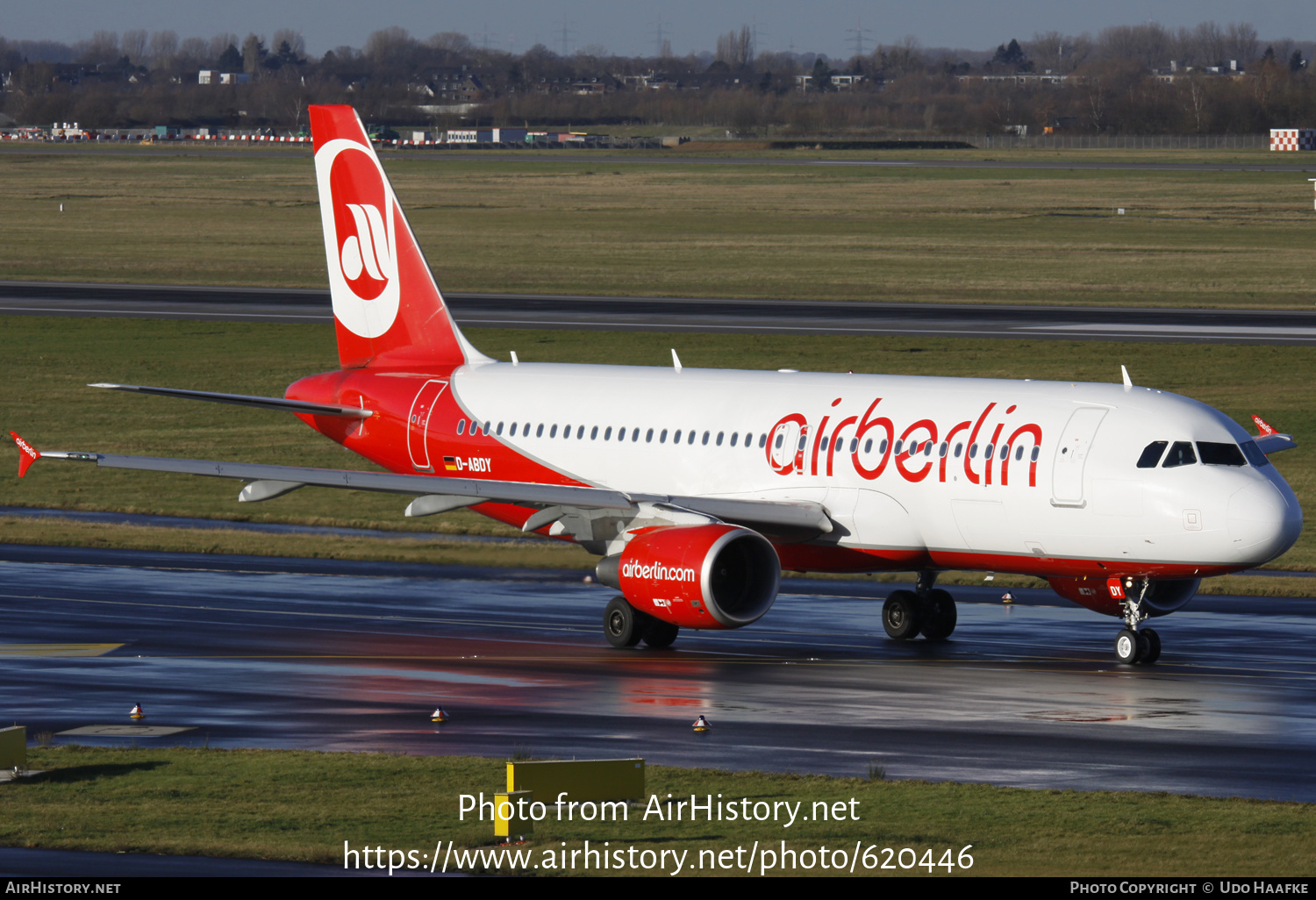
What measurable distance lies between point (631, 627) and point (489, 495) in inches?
136

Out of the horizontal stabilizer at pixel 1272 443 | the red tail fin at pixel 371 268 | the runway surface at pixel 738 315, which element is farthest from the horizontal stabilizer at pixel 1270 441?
the runway surface at pixel 738 315

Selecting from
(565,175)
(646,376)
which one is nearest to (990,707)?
(646,376)

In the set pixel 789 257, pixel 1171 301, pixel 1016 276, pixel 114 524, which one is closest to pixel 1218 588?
pixel 114 524

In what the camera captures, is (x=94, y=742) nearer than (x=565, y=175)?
Yes

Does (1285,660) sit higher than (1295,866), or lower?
lower

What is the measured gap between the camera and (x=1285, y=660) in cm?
3209

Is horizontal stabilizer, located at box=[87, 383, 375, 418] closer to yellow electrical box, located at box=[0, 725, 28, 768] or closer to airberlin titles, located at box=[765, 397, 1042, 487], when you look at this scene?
airberlin titles, located at box=[765, 397, 1042, 487]

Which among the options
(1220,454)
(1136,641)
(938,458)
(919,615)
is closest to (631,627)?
(919,615)

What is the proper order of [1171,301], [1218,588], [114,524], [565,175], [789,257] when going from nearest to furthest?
[1218,588] → [114,524] → [1171,301] → [789,257] → [565,175]

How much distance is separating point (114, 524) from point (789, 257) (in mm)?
70926

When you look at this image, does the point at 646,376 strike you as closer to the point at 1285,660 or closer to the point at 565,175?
the point at 1285,660

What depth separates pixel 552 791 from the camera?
20.5m

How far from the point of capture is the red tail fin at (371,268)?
4078cm

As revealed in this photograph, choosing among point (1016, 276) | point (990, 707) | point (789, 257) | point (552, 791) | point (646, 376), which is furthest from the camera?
point (789, 257)
